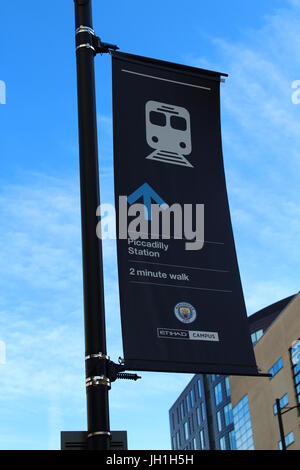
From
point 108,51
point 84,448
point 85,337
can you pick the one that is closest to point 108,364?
point 85,337

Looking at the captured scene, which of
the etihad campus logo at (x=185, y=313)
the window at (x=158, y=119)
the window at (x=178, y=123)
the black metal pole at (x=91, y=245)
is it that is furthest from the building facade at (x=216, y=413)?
the black metal pole at (x=91, y=245)

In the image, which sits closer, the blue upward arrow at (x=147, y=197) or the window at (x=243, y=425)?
the blue upward arrow at (x=147, y=197)

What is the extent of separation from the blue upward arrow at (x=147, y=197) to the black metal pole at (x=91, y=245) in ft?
1.63

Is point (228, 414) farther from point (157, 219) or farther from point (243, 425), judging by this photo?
point (157, 219)

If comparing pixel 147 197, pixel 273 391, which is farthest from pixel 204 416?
pixel 147 197

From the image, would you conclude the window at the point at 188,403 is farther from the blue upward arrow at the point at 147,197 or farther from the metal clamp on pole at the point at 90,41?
the metal clamp on pole at the point at 90,41

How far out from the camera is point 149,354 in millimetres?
6215

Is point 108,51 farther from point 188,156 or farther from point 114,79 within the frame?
point 188,156

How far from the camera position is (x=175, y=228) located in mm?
6973

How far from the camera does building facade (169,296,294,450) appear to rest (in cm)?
7356

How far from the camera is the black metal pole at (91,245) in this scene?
5531 millimetres

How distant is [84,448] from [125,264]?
5.56ft

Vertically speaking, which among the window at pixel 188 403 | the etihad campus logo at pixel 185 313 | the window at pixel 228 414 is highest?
the window at pixel 188 403

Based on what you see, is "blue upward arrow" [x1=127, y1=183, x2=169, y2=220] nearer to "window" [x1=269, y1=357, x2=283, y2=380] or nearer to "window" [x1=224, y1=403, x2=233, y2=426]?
"window" [x1=269, y1=357, x2=283, y2=380]
